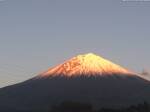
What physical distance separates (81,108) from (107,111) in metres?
27.9

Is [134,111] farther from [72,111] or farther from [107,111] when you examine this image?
[72,111]

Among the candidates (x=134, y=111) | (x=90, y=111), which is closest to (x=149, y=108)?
(x=134, y=111)

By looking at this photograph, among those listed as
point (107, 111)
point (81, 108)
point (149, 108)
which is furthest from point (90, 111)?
point (107, 111)

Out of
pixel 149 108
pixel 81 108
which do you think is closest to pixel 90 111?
pixel 81 108

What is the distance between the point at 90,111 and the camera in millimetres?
132125

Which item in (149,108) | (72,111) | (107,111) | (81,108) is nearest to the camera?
(72,111)

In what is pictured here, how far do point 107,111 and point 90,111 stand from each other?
2825 cm

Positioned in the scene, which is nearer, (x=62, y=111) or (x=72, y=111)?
(x=72, y=111)

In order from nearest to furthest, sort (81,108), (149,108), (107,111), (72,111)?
1. (72,111)
2. (81,108)
3. (149,108)
4. (107,111)

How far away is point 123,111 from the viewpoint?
16600cm

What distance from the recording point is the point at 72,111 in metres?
124

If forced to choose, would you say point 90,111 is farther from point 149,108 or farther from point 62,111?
A: point 149,108

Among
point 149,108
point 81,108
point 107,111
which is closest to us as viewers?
point 81,108

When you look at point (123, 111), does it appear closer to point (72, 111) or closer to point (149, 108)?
point (149, 108)
